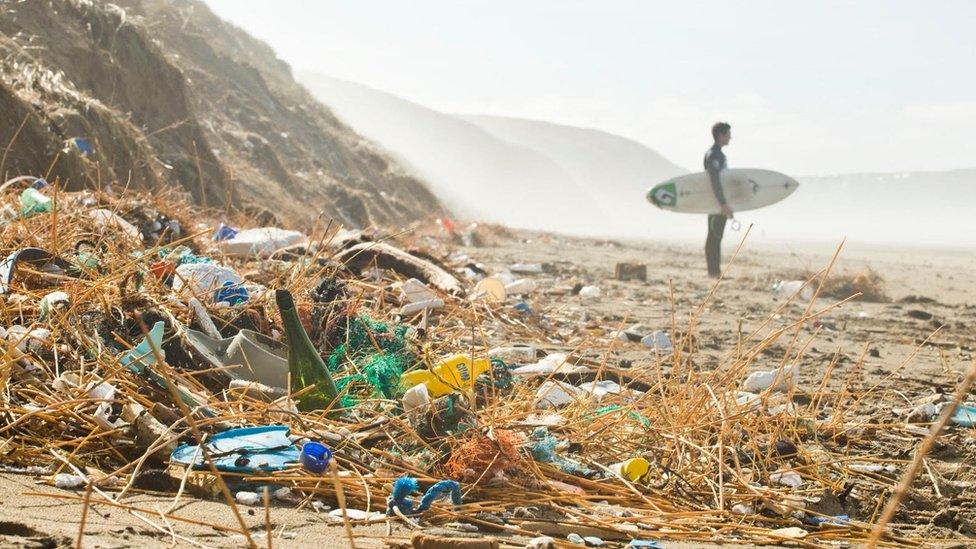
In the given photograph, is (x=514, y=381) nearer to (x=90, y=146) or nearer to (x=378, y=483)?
(x=378, y=483)

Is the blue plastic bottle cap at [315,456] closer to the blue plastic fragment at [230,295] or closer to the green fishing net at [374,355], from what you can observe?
the green fishing net at [374,355]

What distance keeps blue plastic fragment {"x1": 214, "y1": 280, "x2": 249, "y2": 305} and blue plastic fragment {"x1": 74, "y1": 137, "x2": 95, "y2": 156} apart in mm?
4056

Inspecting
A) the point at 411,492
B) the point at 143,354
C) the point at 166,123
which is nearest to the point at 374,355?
the point at 143,354

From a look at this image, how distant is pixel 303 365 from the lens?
2.70 metres

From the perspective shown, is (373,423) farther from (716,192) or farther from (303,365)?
(716,192)

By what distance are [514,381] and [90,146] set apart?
543cm

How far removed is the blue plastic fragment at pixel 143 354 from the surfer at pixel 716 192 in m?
7.54

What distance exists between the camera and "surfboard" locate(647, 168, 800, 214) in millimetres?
11789

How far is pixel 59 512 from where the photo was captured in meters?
1.63

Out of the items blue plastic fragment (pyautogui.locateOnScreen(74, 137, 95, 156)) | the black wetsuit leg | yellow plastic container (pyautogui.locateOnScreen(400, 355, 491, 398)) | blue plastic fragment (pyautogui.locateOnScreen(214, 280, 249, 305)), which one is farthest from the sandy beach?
blue plastic fragment (pyautogui.locateOnScreen(74, 137, 95, 156))

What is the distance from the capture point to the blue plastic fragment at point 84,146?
21.7ft

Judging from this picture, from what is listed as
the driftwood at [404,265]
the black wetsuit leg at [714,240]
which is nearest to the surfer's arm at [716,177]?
the black wetsuit leg at [714,240]

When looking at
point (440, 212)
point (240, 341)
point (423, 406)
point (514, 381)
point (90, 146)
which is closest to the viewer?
point (423, 406)

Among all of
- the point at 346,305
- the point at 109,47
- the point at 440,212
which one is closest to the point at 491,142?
the point at 440,212
